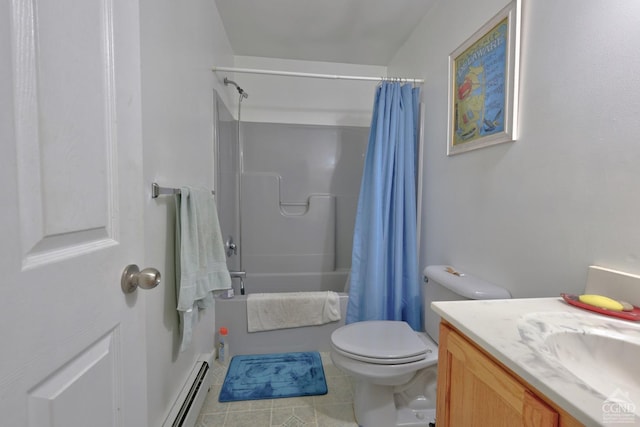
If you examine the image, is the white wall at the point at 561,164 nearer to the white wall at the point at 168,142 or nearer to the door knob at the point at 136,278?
the door knob at the point at 136,278

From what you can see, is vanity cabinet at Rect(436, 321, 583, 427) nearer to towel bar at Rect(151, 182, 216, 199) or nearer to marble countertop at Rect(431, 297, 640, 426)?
marble countertop at Rect(431, 297, 640, 426)

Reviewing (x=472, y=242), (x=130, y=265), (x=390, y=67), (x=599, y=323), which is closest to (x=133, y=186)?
(x=130, y=265)

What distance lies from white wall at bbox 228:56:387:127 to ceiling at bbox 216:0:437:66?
0.09 m

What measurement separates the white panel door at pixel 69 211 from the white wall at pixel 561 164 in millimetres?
1257

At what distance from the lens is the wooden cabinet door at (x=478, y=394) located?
0.49m

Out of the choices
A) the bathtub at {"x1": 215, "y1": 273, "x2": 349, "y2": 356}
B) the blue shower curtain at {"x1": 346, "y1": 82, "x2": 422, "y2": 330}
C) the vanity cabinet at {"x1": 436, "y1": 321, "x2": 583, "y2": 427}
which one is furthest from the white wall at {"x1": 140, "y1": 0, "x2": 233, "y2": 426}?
the blue shower curtain at {"x1": 346, "y1": 82, "x2": 422, "y2": 330}

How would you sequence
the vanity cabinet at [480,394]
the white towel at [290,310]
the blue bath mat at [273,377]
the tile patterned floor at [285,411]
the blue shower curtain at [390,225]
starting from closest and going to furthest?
the vanity cabinet at [480,394] < the tile patterned floor at [285,411] < the blue bath mat at [273,377] < the blue shower curtain at [390,225] < the white towel at [290,310]

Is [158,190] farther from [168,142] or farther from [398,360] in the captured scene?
[398,360]

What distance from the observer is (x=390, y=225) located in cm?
181

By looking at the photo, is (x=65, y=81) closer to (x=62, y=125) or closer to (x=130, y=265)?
(x=62, y=125)

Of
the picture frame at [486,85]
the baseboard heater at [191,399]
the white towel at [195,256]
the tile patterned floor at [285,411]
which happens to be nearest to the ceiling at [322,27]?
the picture frame at [486,85]

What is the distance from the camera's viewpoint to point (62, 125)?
1.47ft

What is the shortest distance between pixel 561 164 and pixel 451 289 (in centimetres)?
63

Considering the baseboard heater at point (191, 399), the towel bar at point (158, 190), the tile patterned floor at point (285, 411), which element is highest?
the towel bar at point (158, 190)
